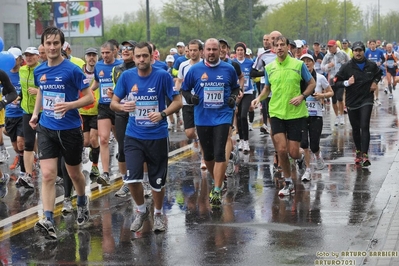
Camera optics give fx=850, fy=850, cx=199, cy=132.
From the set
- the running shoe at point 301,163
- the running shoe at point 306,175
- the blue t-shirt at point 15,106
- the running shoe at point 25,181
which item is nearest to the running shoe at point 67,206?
the running shoe at point 25,181

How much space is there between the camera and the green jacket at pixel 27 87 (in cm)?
1202

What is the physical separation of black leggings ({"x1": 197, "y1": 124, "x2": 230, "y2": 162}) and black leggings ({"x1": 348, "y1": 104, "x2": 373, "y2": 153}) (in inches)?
139

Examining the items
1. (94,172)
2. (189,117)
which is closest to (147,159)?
(94,172)

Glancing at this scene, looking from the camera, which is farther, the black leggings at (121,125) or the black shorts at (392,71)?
the black shorts at (392,71)

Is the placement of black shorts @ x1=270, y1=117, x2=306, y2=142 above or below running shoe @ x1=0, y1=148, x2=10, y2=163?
above

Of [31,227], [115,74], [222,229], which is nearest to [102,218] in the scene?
[31,227]

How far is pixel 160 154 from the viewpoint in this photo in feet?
29.1

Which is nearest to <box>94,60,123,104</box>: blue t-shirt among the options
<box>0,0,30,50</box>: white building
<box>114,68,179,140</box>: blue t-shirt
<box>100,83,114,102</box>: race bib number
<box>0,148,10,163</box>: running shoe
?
<box>100,83,114,102</box>: race bib number

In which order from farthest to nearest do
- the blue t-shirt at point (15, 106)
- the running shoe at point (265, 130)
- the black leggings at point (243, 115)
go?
the running shoe at point (265, 130) → the black leggings at point (243, 115) → the blue t-shirt at point (15, 106)

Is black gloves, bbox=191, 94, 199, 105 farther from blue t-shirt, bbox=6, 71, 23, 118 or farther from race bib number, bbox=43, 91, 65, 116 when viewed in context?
blue t-shirt, bbox=6, 71, 23, 118

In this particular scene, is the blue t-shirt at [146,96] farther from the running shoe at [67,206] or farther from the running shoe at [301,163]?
the running shoe at [301,163]

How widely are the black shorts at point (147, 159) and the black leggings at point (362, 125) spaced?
17.5ft

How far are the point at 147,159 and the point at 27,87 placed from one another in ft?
12.8

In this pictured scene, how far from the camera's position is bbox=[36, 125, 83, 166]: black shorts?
8.87 metres
